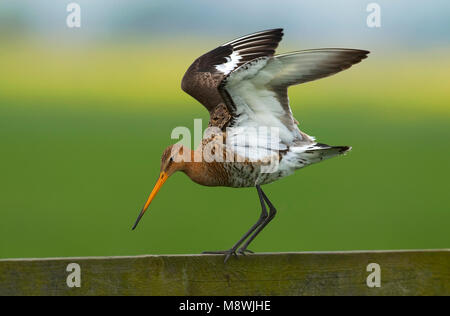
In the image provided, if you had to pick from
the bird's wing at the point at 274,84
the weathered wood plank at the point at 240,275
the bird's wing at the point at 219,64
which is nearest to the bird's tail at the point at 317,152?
the bird's wing at the point at 274,84

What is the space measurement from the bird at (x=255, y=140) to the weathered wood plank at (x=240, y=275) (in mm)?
546

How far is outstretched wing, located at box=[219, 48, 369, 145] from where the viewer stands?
3438 millimetres

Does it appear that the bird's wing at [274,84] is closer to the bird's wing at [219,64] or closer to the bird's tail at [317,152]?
the bird's tail at [317,152]

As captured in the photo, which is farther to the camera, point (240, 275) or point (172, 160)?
point (172, 160)

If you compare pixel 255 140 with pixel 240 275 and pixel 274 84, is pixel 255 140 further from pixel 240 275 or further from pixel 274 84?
pixel 240 275

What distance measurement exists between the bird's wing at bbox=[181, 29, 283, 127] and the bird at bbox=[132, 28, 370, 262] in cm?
31

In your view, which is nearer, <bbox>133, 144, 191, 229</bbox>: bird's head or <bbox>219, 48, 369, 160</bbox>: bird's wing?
<bbox>219, 48, 369, 160</bbox>: bird's wing

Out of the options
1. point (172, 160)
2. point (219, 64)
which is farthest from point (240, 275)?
point (219, 64)

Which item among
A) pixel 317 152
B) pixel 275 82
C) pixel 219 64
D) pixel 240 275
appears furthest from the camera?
pixel 219 64

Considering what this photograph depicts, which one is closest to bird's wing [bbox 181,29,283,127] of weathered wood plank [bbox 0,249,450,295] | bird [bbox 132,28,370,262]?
bird [bbox 132,28,370,262]

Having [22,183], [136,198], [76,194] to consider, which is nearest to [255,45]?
[136,198]

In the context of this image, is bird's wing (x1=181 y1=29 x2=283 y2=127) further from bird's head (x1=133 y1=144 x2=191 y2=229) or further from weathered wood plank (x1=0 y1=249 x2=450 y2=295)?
weathered wood plank (x1=0 y1=249 x2=450 y2=295)

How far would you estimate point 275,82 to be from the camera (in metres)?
3.68

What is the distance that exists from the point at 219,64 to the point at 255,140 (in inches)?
51.4
